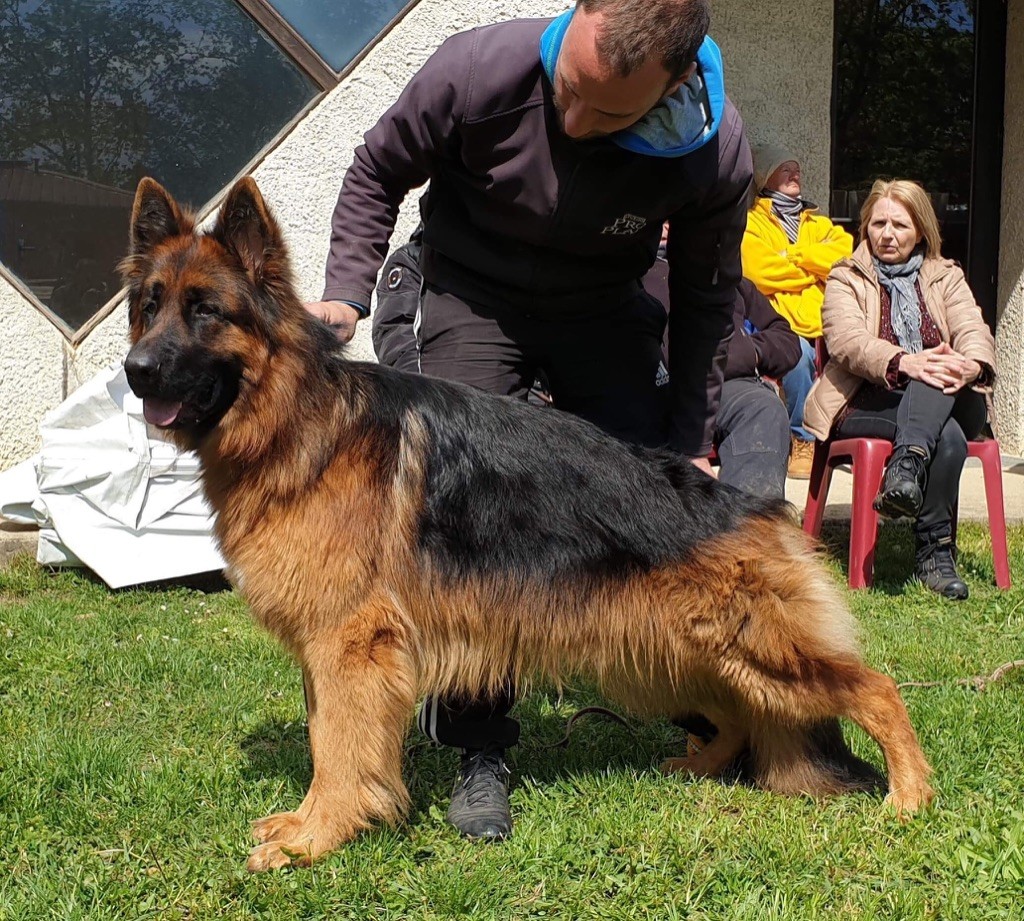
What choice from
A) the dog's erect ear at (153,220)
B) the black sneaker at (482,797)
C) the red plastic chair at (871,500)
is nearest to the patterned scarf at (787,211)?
the red plastic chair at (871,500)

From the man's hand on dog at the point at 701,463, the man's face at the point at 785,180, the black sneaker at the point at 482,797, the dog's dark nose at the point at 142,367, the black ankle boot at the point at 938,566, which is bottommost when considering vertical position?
the black ankle boot at the point at 938,566

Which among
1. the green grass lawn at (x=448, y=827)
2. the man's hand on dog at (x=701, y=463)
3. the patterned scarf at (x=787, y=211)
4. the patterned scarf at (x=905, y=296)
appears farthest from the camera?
the patterned scarf at (x=787, y=211)

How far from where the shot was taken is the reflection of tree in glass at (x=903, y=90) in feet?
29.9

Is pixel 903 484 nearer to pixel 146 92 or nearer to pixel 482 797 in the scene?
pixel 482 797

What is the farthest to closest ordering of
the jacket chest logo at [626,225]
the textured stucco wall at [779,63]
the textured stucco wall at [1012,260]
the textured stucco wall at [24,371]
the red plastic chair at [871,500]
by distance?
the textured stucco wall at [1012,260], the textured stucco wall at [779,63], the textured stucco wall at [24,371], the red plastic chair at [871,500], the jacket chest logo at [626,225]

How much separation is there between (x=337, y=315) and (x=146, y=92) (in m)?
4.45

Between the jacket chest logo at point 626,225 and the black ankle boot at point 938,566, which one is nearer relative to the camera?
the jacket chest logo at point 626,225

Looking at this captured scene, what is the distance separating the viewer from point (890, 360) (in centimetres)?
577

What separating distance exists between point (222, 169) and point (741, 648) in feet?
16.6

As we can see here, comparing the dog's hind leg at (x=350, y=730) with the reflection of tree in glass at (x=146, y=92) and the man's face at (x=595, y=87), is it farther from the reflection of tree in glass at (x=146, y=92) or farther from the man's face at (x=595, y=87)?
the reflection of tree in glass at (x=146, y=92)

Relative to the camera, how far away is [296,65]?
6.80 metres

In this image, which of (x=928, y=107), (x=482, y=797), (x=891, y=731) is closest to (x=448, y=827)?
(x=482, y=797)

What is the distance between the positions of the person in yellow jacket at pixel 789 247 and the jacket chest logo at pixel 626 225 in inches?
143

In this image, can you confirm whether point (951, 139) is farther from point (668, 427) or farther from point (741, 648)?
point (741, 648)
